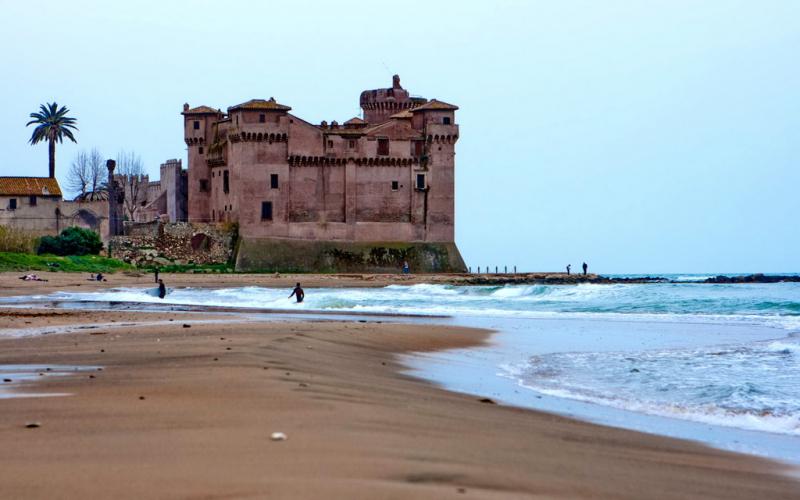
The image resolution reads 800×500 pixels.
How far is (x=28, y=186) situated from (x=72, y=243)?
9.00 metres

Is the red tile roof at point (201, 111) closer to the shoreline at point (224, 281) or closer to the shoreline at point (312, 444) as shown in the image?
the shoreline at point (224, 281)

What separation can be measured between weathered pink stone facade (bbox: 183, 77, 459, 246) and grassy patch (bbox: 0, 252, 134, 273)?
33.7 ft

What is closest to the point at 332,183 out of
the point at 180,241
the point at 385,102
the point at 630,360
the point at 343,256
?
the point at 343,256

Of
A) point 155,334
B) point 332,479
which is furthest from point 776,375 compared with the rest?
point 332,479

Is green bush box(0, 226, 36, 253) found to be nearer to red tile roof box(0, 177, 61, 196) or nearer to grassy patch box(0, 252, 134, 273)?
grassy patch box(0, 252, 134, 273)

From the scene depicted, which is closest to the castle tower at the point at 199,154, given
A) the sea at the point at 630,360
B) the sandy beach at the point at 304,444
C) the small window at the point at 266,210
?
the small window at the point at 266,210

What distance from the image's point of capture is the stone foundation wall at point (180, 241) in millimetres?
72000

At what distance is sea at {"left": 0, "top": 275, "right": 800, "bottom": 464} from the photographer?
12109 mm

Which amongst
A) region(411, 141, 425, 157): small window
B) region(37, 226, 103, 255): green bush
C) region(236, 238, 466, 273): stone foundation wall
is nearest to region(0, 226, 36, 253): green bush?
region(37, 226, 103, 255): green bush

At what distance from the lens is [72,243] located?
67000 mm

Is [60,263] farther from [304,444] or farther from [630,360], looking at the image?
[304,444]

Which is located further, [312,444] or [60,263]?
[60,263]

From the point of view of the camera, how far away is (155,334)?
61.3 ft

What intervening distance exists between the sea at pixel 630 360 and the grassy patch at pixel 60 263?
14.0 m
